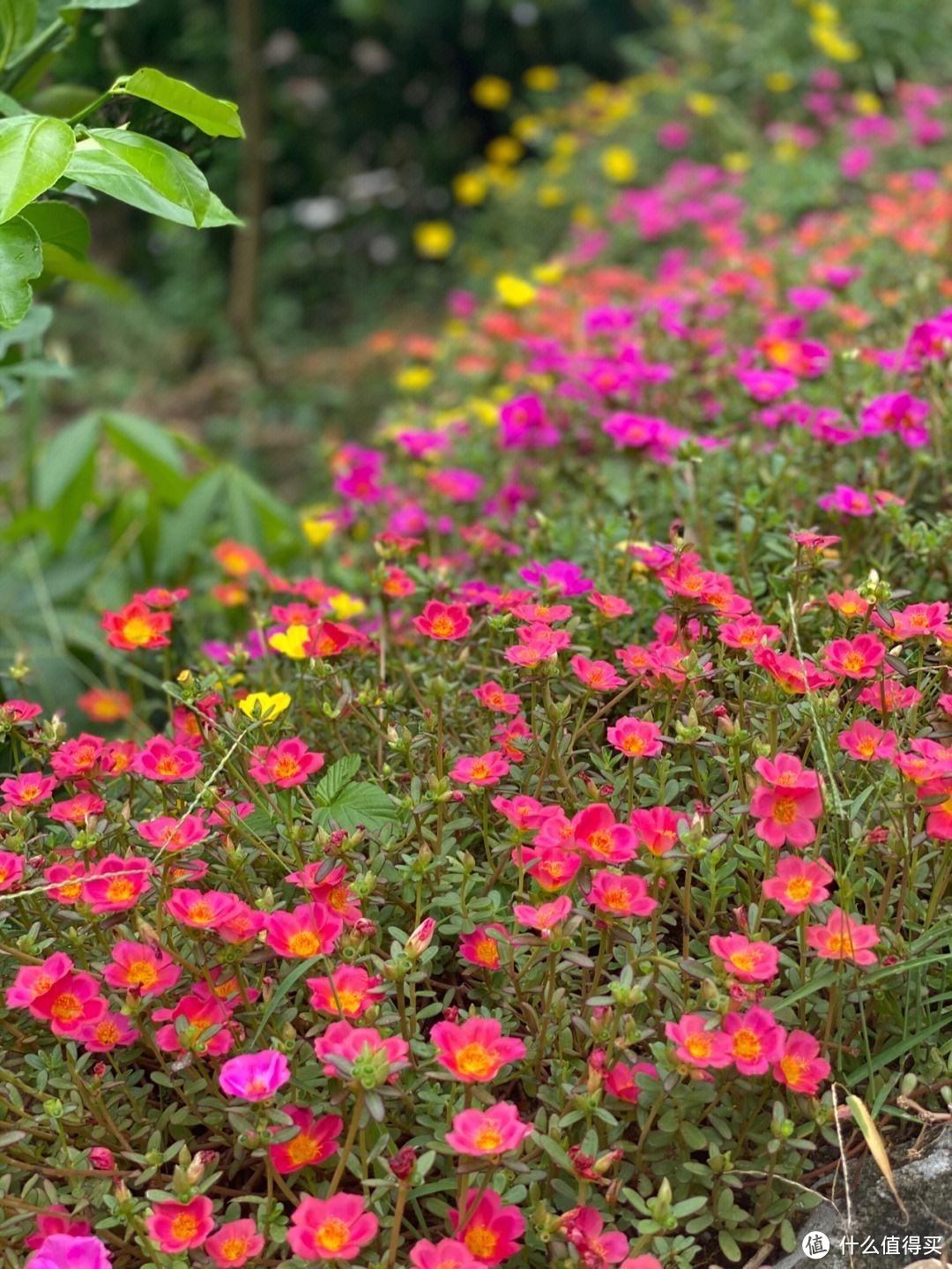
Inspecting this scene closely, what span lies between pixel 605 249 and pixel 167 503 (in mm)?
2280

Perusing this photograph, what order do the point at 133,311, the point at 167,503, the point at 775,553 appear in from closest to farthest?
the point at 775,553 → the point at 167,503 → the point at 133,311

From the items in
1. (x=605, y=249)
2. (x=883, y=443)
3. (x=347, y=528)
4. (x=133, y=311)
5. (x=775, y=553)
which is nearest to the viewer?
(x=775, y=553)

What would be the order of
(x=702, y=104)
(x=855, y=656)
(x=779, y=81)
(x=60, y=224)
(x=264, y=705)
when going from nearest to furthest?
1. (x=855, y=656)
2. (x=264, y=705)
3. (x=60, y=224)
4. (x=702, y=104)
5. (x=779, y=81)

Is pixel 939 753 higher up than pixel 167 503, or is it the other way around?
pixel 939 753

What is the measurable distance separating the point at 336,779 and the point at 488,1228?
→ 49 cm

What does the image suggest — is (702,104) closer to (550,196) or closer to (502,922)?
(550,196)

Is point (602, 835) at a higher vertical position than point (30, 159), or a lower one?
lower

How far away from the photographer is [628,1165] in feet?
3.57

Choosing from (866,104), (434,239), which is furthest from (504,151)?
(866,104)

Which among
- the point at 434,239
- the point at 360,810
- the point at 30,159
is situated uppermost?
the point at 30,159

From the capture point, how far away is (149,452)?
270 cm

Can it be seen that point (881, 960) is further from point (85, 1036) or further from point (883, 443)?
point (883, 443)

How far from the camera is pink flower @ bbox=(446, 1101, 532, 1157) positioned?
0.93 meters

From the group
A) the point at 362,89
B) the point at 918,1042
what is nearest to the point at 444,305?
the point at 362,89
